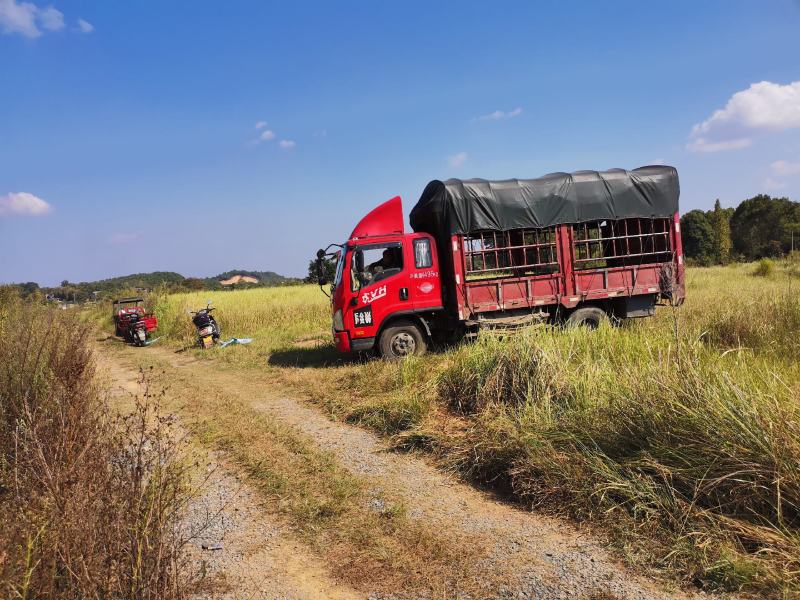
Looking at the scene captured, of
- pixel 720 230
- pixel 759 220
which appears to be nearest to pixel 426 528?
pixel 759 220

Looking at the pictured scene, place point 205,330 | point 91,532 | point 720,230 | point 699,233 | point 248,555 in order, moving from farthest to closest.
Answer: point 699,233, point 720,230, point 205,330, point 248,555, point 91,532

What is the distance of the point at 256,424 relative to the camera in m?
6.35

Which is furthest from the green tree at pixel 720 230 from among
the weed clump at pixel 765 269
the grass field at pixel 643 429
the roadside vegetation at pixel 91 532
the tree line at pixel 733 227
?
the roadside vegetation at pixel 91 532

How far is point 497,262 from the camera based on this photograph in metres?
9.66

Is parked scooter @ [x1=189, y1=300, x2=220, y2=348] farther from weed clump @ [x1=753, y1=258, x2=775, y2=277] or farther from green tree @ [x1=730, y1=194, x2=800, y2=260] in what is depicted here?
green tree @ [x1=730, y1=194, x2=800, y2=260]

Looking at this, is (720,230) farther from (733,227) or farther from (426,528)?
(426,528)

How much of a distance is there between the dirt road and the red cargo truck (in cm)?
391

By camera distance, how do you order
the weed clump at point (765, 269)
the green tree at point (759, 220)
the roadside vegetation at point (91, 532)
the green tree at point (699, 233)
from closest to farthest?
the roadside vegetation at point (91, 532), the weed clump at point (765, 269), the green tree at point (759, 220), the green tree at point (699, 233)

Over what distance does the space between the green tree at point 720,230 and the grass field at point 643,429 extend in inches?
1901

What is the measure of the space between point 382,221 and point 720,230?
53.0 m

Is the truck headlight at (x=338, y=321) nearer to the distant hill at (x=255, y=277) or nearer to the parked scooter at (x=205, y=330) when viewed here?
the parked scooter at (x=205, y=330)

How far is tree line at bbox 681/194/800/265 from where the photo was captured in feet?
135

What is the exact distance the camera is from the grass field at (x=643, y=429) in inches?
120

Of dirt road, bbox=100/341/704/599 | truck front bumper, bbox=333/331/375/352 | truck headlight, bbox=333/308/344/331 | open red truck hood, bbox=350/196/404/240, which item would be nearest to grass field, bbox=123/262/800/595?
dirt road, bbox=100/341/704/599
